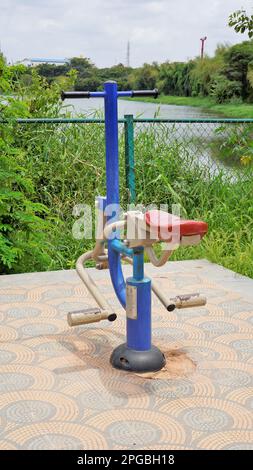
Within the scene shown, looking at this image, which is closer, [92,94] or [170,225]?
[170,225]

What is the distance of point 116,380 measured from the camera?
237 centimetres

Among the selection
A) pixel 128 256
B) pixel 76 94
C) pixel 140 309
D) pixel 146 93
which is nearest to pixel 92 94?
pixel 76 94

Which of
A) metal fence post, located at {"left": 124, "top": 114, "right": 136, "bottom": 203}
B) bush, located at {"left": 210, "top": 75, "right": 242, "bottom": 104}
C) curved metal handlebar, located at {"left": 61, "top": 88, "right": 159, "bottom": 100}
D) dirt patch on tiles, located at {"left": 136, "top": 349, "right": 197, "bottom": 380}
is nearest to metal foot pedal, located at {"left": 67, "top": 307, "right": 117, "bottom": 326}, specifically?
dirt patch on tiles, located at {"left": 136, "top": 349, "right": 197, "bottom": 380}

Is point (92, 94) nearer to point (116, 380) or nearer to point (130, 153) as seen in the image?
point (116, 380)

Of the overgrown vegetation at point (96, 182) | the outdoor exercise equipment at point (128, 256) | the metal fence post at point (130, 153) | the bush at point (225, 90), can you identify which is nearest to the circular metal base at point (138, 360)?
the outdoor exercise equipment at point (128, 256)

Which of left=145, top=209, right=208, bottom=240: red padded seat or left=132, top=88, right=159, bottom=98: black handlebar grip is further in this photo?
left=132, top=88, right=159, bottom=98: black handlebar grip

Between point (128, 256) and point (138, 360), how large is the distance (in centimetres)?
42

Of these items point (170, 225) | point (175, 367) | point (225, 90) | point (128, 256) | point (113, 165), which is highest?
point (225, 90)

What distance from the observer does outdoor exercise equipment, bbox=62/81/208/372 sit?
2297 mm

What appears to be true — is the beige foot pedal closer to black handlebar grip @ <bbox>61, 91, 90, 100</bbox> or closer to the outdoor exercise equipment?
the outdoor exercise equipment

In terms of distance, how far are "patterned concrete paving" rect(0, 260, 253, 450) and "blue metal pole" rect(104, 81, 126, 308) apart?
1.13 ft

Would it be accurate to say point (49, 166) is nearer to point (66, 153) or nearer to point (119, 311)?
point (66, 153)

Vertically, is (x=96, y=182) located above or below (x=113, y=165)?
below
